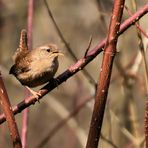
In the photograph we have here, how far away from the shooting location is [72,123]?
14.9ft

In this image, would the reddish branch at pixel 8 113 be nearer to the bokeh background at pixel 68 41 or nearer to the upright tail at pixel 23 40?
the upright tail at pixel 23 40

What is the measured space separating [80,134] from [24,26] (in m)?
2.78

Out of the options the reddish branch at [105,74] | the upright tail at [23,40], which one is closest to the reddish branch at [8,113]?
the reddish branch at [105,74]

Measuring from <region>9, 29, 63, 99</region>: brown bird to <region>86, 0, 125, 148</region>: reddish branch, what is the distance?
Answer: 1751 mm

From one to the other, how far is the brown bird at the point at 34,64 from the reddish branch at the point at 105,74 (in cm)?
175

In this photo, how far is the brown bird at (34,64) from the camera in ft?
11.4

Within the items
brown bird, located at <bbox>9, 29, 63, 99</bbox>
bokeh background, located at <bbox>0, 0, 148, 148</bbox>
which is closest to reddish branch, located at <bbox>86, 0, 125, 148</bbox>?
brown bird, located at <bbox>9, 29, 63, 99</bbox>

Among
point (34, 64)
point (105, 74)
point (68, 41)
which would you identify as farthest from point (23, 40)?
point (105, 74)

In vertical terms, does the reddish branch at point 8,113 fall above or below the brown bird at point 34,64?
above

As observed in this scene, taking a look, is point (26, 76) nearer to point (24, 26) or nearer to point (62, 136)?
point (24, 26)

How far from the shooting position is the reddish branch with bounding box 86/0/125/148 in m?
1.61

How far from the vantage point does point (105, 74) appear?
1626 mm

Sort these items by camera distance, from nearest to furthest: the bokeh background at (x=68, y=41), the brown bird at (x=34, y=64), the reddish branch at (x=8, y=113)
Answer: the reddish branch at (x=8, y=113), the brown bird at (x=34, y=64), the bokeh background at (x=68, y=41)

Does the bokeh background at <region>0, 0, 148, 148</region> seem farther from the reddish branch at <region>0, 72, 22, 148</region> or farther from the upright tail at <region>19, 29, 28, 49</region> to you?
the reddish branch at <region>0, 72, 22, 148</region>
